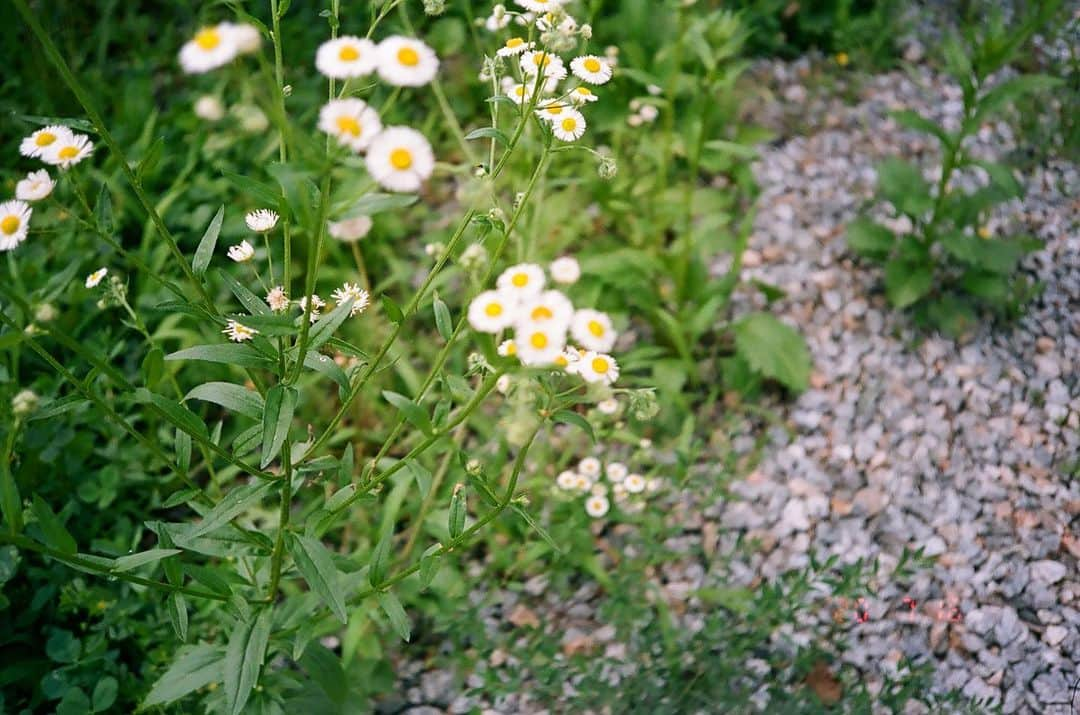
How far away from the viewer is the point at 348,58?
1.02m

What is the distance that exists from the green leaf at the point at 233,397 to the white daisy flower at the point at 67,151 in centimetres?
38

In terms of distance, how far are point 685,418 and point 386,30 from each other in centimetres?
200

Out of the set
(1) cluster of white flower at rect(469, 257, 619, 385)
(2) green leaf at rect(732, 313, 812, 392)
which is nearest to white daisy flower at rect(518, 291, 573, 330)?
(1) cluster of white flower at rect(469, 257, 619, 385)

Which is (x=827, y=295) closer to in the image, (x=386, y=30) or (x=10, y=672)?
(x=386, y=30)

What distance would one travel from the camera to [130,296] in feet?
8.85

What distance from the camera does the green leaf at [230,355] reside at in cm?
130

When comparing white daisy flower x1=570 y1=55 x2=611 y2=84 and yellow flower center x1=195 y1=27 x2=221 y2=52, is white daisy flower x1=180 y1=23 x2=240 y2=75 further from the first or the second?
white daisy flower x1=570 y1=55 x2=611 y2=84

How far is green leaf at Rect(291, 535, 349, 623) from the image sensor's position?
4.32 feet

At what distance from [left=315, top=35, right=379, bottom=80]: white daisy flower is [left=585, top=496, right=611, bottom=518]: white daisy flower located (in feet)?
4.31

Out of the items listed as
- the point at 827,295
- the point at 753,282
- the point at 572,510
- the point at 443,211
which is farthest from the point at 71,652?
the point at 827,295

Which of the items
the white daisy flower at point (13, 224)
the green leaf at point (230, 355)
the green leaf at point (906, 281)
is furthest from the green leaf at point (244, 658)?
the green leaf at point (906, 281)

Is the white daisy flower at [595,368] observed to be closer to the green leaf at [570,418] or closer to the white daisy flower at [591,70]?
the green leaf at [570,418]

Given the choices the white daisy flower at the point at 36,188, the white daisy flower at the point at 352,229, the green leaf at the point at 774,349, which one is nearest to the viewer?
the white daisy flower at the point at 36,188

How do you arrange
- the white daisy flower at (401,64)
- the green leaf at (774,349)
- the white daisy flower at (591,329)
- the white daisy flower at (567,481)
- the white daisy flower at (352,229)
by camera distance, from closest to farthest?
1. the white daisy flower at (401,64)
2. the white daisy flower at (591,329)
3. the white daisy flower at (352,229)
4. the white daisy flower at (567,481)
5. the green leaf at (774,349)
